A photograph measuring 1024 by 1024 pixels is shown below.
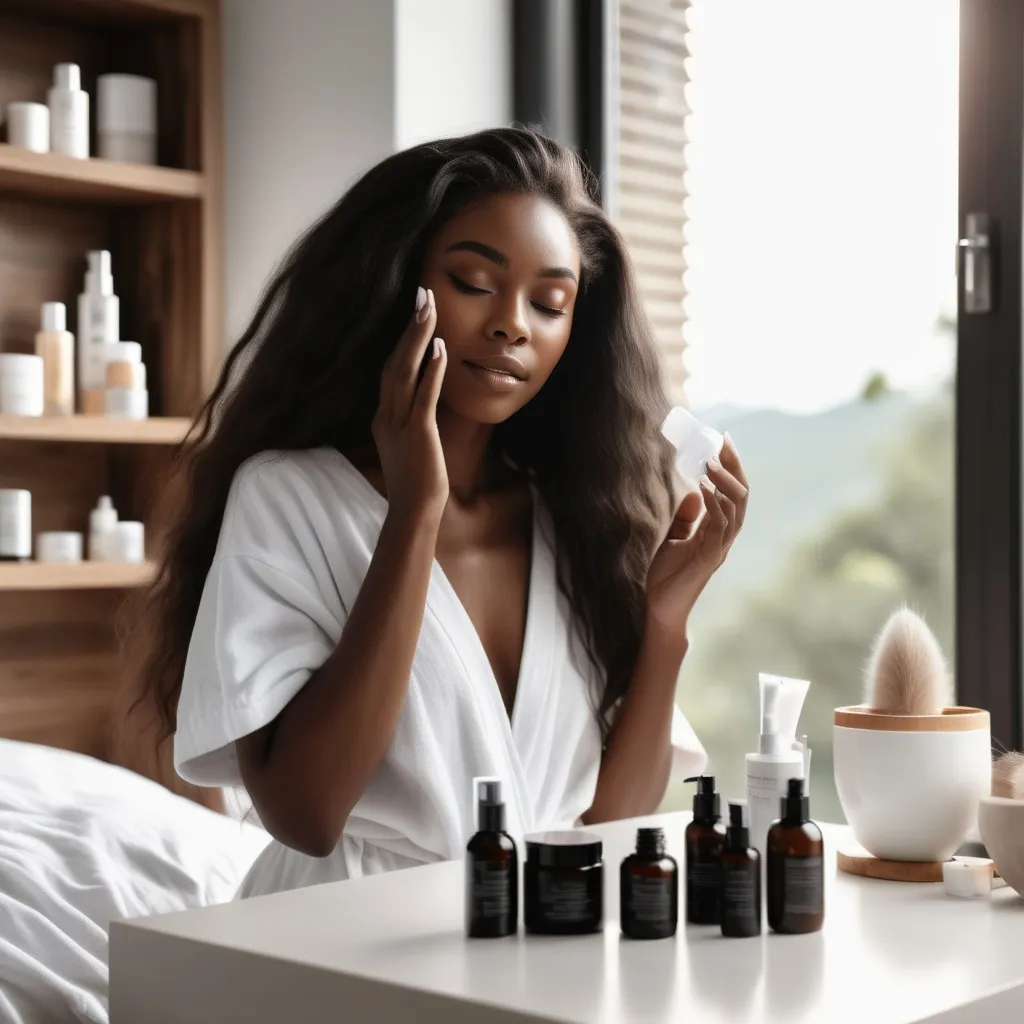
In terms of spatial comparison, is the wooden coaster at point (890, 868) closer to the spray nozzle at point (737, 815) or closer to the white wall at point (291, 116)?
the spray nozzle at point (737, 815)

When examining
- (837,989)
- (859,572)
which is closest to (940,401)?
(859,572)

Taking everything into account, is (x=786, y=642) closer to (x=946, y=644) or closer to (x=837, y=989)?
(x=946, y=644)

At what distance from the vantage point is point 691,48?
8.02 ft

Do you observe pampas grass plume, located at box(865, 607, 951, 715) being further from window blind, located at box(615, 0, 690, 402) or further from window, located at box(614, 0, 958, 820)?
window blind, located at box(615, 0, 690, 402)

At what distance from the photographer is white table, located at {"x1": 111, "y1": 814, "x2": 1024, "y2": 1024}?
86 centimetres

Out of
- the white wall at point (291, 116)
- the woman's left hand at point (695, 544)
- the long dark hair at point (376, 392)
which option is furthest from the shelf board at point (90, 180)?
the woman's left hand at point (695, 544)

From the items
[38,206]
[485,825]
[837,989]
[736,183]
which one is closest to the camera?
[837,989]

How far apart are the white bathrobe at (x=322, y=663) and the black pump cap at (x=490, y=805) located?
309 millimetres

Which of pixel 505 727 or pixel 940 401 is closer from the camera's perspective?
pixel 505 727

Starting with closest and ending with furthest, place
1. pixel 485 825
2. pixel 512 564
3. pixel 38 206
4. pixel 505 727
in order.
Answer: pixel 485 825 < pixel 505 727 < pixel 512 564 < pixel 38 206

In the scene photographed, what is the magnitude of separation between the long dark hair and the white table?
0.52 metres

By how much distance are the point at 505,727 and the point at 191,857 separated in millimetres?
541

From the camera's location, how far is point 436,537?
4.78 ft

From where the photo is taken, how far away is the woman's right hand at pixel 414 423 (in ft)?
4.43
